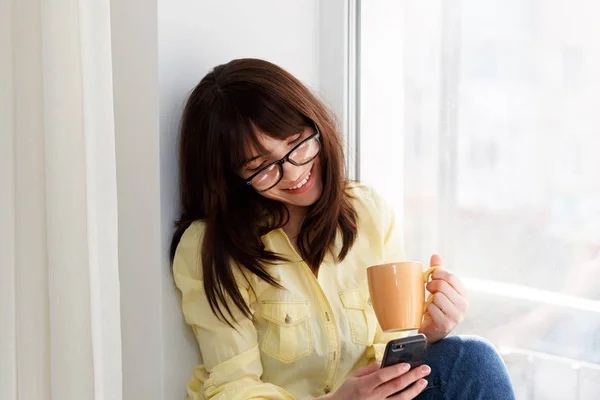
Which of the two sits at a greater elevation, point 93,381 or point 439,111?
point 439,111

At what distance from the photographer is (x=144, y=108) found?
4.12ft

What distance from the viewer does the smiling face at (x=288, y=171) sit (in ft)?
3.96

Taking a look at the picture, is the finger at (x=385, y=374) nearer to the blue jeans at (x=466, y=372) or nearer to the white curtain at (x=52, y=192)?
the blue jeans at (x=466, y=372)

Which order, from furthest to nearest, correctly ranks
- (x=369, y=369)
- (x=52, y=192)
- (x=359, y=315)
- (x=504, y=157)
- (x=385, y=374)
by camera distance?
1. (x=504, y=157)
2. (x=359, y=315)
3. (x=369, y=369)
4. (x=385, y=374)
5. (x=52, y=192)

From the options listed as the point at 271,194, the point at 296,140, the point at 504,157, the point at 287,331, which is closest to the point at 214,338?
the point at 287,331

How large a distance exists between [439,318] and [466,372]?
96 millimetres

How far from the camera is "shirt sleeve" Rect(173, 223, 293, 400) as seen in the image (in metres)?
1.24

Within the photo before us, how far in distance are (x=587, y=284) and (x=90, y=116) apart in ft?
3.18

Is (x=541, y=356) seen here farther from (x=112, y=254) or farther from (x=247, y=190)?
(x=112, y=254)

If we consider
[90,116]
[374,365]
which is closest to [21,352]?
[90,116]

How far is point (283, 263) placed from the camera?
1325mm

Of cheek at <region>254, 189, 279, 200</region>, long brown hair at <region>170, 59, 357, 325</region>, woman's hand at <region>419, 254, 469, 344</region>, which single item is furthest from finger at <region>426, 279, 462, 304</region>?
cheek at <region>254, 189, 279, 200</region>

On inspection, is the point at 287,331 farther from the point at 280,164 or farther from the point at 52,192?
the point at 52,192

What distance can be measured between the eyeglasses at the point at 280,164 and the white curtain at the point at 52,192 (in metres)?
0.27
